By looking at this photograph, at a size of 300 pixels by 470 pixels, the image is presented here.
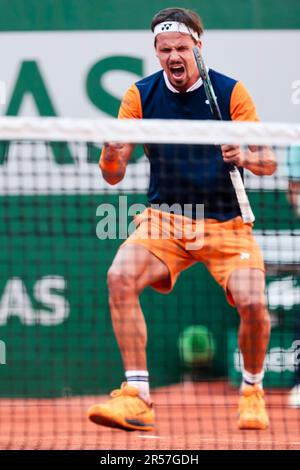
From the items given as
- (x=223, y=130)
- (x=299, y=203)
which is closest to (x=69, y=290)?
(x=299, y=203)

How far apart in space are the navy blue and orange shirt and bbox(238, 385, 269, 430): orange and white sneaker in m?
0.83

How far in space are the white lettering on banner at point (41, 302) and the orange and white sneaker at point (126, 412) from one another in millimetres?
2240

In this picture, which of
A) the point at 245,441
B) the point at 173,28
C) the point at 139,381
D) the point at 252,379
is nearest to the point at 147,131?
the point at 173,28

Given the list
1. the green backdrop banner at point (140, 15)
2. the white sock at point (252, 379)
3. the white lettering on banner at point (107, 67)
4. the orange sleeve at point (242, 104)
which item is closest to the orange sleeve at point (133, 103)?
the orange sleeve at point (242, 104)

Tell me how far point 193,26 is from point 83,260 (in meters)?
2.40

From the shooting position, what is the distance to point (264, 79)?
7.44 m

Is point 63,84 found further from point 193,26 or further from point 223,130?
point 223,130

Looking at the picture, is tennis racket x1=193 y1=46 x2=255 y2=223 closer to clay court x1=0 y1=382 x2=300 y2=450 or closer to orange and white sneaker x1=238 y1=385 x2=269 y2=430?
orange and white sneaker x1=238 y1=385 x2=269 y2=430

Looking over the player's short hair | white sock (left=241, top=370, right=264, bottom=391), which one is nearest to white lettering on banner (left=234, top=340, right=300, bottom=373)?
white sock (left=241, top=370, right=264, bottom=391)

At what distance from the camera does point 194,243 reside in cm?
539

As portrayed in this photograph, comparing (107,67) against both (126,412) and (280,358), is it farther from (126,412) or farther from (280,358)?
(126,412)

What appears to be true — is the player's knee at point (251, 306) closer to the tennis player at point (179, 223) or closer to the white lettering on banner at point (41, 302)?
the tennis player at point (179, 223)

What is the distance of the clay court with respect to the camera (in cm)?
563

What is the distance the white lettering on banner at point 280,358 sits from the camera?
723 centimetres
